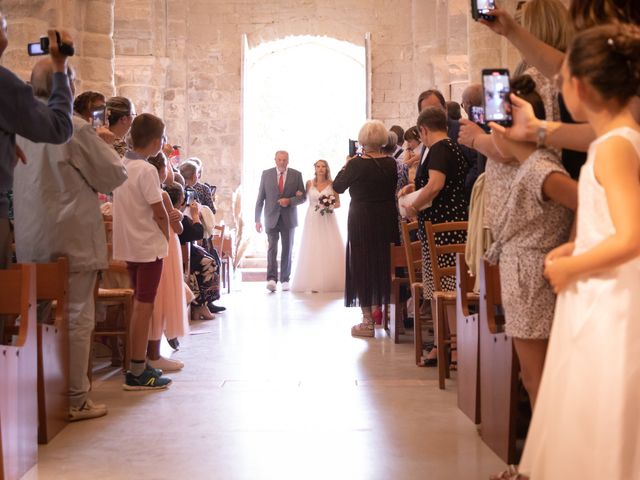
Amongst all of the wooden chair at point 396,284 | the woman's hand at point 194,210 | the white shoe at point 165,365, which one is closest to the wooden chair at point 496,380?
the white shoe at point 165,365

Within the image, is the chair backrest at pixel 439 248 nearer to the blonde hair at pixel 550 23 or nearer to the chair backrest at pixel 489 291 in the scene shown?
the chair backrest at pixel 489 291

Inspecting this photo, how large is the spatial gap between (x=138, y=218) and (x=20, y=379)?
1.64 m

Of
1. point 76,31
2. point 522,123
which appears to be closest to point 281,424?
point 522,123

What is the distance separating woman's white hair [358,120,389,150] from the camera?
688 centimetres

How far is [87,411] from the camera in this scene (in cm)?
436

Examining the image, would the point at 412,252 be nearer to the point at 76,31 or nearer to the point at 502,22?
the point at 502,22

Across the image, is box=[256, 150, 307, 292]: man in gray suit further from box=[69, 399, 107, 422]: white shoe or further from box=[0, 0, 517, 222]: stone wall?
box=[69, 399, 107, 422]: white shoe

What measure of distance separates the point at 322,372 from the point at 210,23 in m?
10.5

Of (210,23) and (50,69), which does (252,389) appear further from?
(210,23)

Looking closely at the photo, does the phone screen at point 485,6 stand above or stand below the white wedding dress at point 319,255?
above

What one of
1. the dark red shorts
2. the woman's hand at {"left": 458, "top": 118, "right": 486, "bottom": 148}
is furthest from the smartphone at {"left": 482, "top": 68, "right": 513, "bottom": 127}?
the dark red shorts

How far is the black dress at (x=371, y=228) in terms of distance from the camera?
698 cm

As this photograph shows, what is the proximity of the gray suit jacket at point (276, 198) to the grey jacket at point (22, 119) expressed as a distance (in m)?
7.87

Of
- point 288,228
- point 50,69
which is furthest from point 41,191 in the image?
point 288,228
